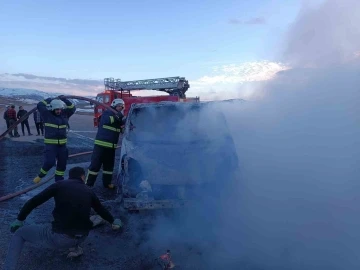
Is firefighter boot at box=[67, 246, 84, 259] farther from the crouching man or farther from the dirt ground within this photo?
the crouching man

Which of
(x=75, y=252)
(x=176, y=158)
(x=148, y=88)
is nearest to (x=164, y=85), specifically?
(x=148, y=88)

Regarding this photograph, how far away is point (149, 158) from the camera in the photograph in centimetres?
511

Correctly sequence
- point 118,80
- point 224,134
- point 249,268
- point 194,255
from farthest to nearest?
point 118,80 → point 224,134 → point 194,255 → point 249,268

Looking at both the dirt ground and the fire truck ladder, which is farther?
the fire truck ladder

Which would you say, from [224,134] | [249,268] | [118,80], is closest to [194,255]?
[249,268]

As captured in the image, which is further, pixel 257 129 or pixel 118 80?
pixel 118 80

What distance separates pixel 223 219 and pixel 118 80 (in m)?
15.5

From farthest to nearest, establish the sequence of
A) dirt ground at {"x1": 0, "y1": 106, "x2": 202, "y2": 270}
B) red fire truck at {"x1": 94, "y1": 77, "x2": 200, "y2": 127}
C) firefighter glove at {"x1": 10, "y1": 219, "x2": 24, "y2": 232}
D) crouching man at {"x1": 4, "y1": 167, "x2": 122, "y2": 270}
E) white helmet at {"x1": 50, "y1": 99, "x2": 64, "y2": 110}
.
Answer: red fire truck at {"x1": 94, "y1": 77, "x2": 200, "y2": 127}
white helmet at {"x1": 50, "y1": 99, "x2": 64, "y2": 110}
dirt ground at {"x1": 0, "y1": 106, "x2": 202, "y2": 270}
firefighter glove at {"x1": 10, "y1": 219, "x2": 24, "y2": 232}
crouching man at {"x1": 4, "y1": 167, "x2": 122, "y2": 270}

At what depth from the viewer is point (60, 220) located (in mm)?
3396

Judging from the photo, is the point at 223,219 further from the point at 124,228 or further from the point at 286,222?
the point at 124,228

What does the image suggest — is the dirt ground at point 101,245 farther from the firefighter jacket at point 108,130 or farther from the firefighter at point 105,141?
the firefighter jacket at point 108,130

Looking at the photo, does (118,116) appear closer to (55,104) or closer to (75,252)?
(55,104)

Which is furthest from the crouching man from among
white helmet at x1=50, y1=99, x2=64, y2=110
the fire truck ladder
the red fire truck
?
the fire truck ladder

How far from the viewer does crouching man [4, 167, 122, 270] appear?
3.36 m
